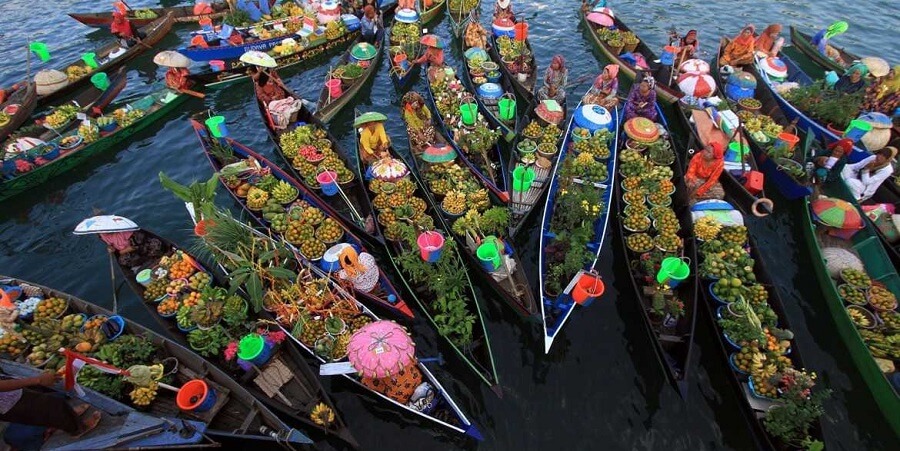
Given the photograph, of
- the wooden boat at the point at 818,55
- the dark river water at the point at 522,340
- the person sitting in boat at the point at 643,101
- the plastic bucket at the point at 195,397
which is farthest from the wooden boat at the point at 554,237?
the wooden boat at the point at 818,55

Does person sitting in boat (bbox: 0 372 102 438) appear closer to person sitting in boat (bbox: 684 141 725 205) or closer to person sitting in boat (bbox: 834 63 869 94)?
person sitting in boat (bbox: 684 141 725 205)

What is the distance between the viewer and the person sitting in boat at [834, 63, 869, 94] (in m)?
16.7

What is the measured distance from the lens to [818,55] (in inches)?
850

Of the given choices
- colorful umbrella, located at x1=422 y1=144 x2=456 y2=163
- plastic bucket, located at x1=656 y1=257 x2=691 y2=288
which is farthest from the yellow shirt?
plastic bucket, located at x1=656 y1=257 x2=691 y2=288

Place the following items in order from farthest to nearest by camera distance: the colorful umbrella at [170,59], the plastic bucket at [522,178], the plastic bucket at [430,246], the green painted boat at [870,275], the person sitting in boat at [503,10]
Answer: the person sitting in boat at [503,10] → the colorful umbrella at [170,59] → the plastic bucket at [522,178] → the plastic bucket at [430,246] → the green painted boat at [870,275]

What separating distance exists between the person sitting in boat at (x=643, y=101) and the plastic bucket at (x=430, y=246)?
1046cm

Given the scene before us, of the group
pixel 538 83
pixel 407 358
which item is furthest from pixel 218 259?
pixel 538 83

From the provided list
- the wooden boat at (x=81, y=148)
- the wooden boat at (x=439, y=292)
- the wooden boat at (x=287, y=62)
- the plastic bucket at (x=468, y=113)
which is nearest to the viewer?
the wooden boat at (x=439, y=292)

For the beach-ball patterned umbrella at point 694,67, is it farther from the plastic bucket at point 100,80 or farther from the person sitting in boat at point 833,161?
the plastic bucket at point 100,80

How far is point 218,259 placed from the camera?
11359mm

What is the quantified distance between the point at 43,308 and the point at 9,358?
4.55ft

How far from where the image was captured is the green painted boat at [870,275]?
959cm

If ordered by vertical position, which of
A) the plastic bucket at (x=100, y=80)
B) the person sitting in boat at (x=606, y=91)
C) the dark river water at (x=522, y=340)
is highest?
the person sitting in boat at (x=606, y=91)

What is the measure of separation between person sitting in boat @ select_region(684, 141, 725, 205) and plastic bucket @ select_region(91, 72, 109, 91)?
82.0ft
